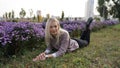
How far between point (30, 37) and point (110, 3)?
3778 cm

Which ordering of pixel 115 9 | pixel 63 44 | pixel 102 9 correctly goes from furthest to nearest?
1. pixel 102 9
2. pixel 115 9
3. pixel 63 44

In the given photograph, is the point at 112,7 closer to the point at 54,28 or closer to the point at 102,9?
the point at 102,9

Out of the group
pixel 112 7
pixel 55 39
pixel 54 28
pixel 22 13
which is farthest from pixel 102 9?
pixel 54 28

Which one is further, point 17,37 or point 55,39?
point 55,39

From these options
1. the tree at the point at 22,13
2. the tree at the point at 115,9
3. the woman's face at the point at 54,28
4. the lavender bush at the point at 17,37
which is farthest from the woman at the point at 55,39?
the tree at the point at 115,9

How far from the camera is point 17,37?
489 centimetres

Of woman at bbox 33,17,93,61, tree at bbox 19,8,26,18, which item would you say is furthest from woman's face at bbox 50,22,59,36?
tree at bbox 19,8,26,18

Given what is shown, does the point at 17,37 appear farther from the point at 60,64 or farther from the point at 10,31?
the point at 60,64

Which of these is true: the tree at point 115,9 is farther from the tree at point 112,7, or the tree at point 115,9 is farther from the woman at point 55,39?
the woman at point 55,39

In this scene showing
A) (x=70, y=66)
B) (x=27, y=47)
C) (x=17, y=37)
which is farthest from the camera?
(x=27, y=47)

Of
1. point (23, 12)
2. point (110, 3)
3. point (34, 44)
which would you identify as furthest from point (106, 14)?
point (34, 44)

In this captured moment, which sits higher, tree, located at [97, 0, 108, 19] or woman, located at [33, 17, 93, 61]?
tree, located at [97, 0, 108, 19]

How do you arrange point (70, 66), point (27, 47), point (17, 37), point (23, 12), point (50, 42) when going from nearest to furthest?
point (70, 66)
point (17, 37)
point (50, 42)
point (27, 47)
point (23, 12)

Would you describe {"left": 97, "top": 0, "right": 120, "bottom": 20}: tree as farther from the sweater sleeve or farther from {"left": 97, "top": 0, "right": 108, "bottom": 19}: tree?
the sweater sleeve
